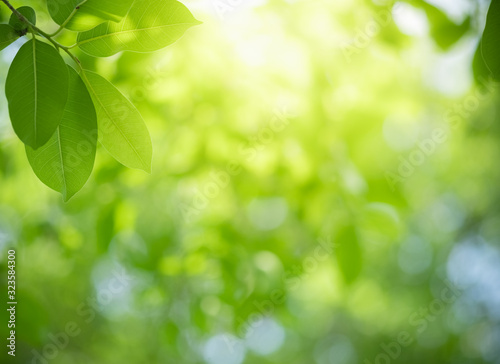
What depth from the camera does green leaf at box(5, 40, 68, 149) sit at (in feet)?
1.80

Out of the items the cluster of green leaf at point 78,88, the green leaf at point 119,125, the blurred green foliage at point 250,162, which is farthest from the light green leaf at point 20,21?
the blurred green foliage at point 250,162

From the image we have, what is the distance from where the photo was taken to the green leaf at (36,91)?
55cm

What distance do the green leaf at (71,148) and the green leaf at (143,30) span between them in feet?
0.21

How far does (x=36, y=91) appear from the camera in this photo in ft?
1.86

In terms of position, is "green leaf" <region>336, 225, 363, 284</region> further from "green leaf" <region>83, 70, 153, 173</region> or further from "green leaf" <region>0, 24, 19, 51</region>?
"green leaf" <region>0, 24, 19, 51</region>

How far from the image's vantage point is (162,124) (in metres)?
1.71

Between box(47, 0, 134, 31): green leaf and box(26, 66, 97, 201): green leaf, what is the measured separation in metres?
0.07

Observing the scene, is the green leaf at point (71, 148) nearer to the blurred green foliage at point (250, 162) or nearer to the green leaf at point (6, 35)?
the green leaf at point (6, 35)

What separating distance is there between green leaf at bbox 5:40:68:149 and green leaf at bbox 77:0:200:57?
82 millimetres

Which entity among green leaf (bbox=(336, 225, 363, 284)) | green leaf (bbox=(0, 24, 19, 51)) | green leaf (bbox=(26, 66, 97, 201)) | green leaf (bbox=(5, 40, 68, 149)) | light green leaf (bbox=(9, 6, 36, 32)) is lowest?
green leaf (bbox=(336, 225, 363, 284))

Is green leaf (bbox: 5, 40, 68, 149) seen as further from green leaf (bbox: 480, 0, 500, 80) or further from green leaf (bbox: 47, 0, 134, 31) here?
green leaf (bbox: 480, 0, 500, 80)

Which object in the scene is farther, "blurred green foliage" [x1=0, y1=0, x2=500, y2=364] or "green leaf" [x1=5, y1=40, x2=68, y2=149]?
"blurred green foliage" [x1=0, y1=0, x2=500, y2=364]

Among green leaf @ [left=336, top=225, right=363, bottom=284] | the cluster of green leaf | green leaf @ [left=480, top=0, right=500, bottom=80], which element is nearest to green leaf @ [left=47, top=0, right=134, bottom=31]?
the cluster of green leaf

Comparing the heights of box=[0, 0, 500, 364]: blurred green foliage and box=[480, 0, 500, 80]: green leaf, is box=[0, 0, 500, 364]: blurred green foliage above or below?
below
